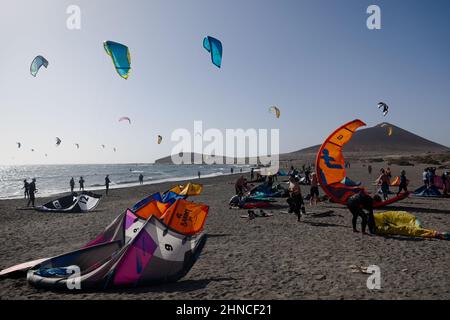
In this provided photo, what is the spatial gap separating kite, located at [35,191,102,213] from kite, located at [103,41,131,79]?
741cm

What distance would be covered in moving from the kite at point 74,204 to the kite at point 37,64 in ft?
21.8

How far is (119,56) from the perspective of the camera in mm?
12305

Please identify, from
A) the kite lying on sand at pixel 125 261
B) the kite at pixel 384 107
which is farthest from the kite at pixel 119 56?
the kite at pixel 384 107

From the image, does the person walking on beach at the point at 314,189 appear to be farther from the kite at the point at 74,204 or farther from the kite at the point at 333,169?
the kite at the point at 74,204

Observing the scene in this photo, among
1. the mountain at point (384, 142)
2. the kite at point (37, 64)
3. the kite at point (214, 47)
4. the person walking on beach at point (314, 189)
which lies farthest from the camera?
the mountain at point (384, 142)

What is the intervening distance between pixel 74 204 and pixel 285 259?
1273cm

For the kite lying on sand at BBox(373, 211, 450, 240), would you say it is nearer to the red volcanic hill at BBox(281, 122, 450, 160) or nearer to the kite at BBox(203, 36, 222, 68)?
the kite at BBox(203, 36, 222, 68)

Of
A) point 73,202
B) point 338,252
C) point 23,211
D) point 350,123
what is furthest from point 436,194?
point 23,211

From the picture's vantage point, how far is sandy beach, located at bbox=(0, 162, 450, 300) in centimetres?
462

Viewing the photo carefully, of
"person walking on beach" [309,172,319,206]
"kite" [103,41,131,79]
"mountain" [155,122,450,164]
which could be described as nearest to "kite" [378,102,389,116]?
"person walking on beach" [309,172,319,206]

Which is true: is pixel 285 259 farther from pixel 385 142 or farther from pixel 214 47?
pixel 385 142

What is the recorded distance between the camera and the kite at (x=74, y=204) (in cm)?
1533

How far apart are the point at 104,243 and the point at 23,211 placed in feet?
45.0
